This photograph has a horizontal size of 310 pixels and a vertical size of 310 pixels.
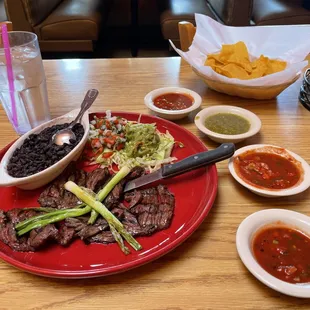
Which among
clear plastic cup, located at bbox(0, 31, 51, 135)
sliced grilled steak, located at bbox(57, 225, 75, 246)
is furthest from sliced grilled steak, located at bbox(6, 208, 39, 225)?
clear plastic cup, located at bbox(0, 31, 51, 135)

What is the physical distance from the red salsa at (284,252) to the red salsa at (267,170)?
0.21 meters

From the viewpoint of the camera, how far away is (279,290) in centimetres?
83

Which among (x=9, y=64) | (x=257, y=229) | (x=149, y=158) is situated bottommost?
(x=149, y=158)

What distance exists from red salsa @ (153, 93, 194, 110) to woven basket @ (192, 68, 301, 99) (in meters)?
0.16

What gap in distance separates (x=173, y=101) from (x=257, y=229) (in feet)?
3.02

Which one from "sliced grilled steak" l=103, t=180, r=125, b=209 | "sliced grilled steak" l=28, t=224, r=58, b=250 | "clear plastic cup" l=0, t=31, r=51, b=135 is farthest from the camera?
"clear plastic cup" l=0, t=31, r=51, b=135

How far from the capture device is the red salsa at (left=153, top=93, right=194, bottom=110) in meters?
1.71

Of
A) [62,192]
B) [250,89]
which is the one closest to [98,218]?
[62,192]

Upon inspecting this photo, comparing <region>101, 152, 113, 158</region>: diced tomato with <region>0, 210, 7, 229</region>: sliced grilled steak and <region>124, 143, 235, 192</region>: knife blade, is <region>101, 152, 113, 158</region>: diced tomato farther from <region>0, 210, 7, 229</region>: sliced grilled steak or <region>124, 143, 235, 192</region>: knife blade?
<region>0, 210, 7, 229</region>: sliced grilled steak

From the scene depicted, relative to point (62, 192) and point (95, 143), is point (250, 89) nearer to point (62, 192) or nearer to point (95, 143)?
point (95, 143)

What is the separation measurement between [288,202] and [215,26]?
1.33 m

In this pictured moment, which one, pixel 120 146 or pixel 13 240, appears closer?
pixel 13 240

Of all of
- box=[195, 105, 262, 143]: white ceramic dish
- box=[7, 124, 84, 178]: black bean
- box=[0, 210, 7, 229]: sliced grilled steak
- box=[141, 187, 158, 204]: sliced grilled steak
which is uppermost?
box=[7, 124, 84, 178]: black bean

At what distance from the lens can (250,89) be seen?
1.73 metres
